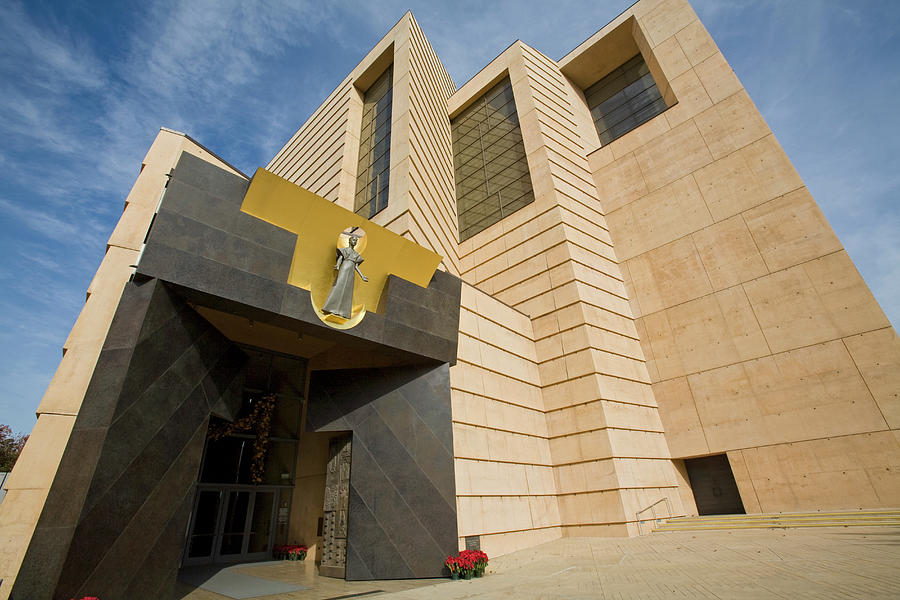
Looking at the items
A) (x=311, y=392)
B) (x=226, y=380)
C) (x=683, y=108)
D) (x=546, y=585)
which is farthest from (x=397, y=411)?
(x=683, y=108)

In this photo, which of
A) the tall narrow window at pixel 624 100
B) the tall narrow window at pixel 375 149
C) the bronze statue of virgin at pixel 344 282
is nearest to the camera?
the bronze statue of virgin at pixel 344 282

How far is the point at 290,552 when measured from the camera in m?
12.7

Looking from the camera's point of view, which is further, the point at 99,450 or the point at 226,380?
the point at 226,380

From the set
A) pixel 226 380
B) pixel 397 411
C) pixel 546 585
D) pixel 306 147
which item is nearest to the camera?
pixel 546 585

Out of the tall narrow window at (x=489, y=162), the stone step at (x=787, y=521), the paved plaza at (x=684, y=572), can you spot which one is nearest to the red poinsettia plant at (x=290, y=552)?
the paved plaza at (x=684, y=572)

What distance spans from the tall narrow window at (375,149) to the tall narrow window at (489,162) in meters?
5.75

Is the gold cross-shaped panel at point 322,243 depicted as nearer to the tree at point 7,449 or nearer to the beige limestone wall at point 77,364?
the beige limestone wall at point 77,364

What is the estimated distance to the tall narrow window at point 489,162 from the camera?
22641 mm

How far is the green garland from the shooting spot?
13406 mm

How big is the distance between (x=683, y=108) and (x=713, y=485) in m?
18.2

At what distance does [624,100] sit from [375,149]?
16128 mm

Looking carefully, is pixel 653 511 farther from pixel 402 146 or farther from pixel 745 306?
pixel 402 146

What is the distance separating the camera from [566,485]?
15.0 metres

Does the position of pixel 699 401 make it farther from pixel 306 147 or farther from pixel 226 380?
pixel 306 147
